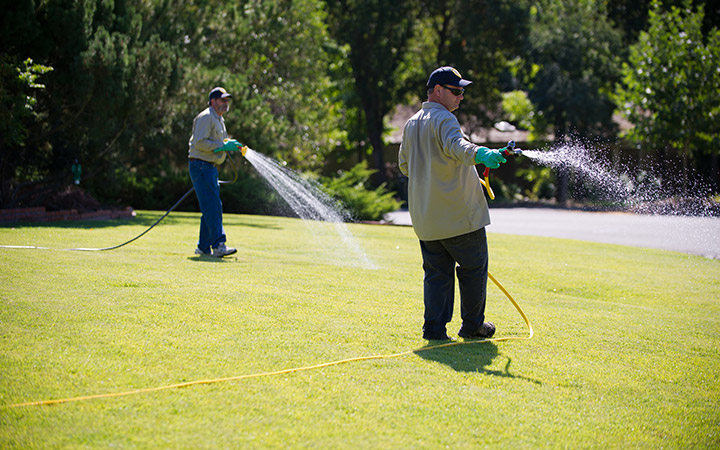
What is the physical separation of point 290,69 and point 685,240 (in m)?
14.7

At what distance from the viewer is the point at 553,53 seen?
3275 cm

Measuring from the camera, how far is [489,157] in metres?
4.37

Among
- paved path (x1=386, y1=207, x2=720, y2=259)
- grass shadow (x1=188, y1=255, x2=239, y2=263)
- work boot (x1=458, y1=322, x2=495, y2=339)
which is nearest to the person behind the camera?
work boot (x1=458, y1=322, x2=495, y2=339)

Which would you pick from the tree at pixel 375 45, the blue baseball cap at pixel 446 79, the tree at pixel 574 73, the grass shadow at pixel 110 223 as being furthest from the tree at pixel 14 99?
the tree at pixel 574 73

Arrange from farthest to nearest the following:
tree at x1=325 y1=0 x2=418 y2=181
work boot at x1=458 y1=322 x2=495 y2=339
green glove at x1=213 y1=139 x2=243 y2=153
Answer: tree at x1=325 y1=0 x2=418 y2=181 < green glove at x1=213 y1=139 x2=243 y2=153 < work boot at x1=458 y1=322 x2=495 y2=339

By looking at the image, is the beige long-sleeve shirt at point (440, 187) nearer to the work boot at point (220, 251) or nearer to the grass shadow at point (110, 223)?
the work boot at point (220, 251)

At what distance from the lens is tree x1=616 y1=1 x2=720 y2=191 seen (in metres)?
25.3

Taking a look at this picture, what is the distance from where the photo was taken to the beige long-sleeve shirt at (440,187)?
4863mm

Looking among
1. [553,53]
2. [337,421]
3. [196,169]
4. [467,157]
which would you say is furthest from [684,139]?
[337,421]

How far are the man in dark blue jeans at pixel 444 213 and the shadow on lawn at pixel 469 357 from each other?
257mm

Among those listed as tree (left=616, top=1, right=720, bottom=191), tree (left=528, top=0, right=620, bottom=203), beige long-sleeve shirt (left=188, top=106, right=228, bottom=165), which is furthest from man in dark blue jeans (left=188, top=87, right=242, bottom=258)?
tree (left=528, top=0, right=620, bottom=203)

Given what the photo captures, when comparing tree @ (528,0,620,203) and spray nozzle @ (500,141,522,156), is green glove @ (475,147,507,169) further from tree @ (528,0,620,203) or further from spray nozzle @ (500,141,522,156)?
tree @ (528,0,620,203)

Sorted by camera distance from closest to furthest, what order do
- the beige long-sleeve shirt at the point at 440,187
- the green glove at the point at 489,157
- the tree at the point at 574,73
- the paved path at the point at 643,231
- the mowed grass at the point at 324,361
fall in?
1. the mowed grass at the point at 324,361
2. the green glove at the point at 489,157
3. the beige long-sleeve shirt at the point at 440,187
4. the paved path at the point at 643,231
5. the tree at the point at 574,73

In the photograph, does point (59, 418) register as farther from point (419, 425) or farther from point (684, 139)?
point (684, 139)
